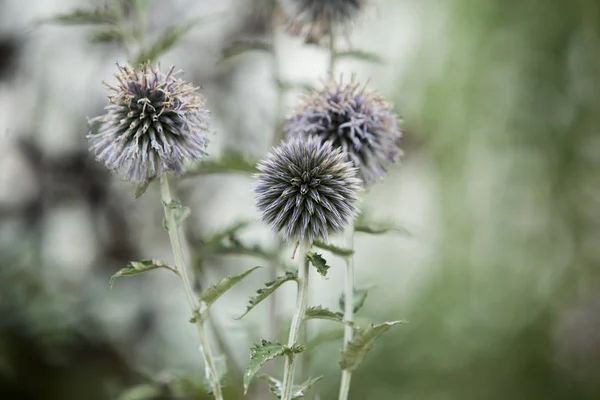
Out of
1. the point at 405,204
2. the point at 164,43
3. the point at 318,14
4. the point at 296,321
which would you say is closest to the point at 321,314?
the point at 296,321

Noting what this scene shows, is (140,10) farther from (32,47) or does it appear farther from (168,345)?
(168,345)

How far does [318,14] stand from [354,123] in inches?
10.7

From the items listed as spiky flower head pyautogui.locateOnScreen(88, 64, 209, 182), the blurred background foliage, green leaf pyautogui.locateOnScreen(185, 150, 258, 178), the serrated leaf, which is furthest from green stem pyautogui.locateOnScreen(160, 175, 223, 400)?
the blurred background foliage

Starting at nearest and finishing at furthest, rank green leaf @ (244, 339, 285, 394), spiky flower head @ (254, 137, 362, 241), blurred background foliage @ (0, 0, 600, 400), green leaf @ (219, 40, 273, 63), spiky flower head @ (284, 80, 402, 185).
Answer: green leaf @ (244, 339, 285, 394)
spiky flower head @ (254, 137, 362, 241)
spiky flower head @ (284, 80, 402, 185)
green leaf @ (219, 40, 273, 63)
blurred background foliage @ (0, 0, 600, 400)

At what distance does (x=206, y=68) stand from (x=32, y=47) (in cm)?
50

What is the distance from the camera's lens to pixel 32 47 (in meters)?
1.78

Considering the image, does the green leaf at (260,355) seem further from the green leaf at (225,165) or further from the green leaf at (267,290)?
the green leaf at (225,165)

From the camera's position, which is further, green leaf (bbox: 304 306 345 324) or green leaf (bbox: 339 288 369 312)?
green leaf (bbox: 339 288 369 312)

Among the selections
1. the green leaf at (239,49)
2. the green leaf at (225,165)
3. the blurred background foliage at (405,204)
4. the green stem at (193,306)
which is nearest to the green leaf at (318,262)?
the green stem at (193,306)

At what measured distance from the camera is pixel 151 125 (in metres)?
0.59

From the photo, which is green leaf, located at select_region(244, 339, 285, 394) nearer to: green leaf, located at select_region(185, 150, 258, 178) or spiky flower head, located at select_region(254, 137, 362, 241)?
spiky flower head, located at select_region(254, 137, 362, 241)

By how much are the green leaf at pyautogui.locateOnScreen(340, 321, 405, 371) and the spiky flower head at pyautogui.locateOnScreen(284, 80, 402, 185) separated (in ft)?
0.67

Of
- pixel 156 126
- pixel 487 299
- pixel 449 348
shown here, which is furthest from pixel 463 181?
pixel 156 126

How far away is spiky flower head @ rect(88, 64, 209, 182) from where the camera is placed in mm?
581
